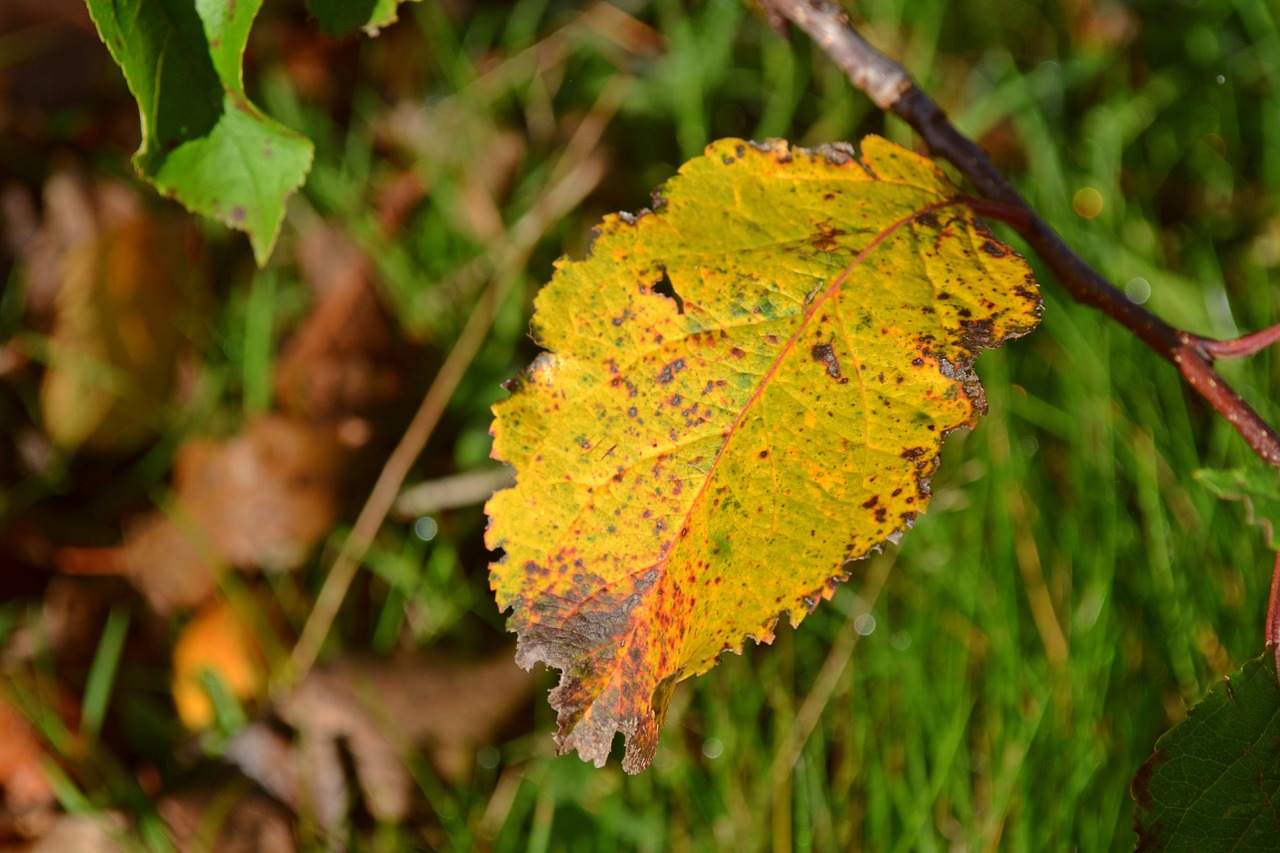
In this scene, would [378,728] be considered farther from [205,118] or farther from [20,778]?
[205,118]

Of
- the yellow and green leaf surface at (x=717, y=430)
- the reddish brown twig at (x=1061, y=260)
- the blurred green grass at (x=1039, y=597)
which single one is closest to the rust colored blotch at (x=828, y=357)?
the yellow and green leaf surface at (x=717, y=430)

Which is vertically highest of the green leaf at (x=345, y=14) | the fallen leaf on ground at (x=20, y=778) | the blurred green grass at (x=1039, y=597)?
the green leaf at (x=345, y=14)

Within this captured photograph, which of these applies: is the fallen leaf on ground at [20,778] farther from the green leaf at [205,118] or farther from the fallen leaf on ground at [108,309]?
the green leaf at [205,118]

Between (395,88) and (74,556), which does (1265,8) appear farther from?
(74,556)

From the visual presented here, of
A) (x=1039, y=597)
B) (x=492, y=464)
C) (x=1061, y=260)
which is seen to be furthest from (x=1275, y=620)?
(x=492, y=464)

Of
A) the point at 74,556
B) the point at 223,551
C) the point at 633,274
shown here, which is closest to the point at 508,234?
the point at 223,551

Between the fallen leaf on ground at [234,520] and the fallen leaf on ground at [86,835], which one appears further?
the fallen leaf on ground at [234,520]
